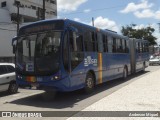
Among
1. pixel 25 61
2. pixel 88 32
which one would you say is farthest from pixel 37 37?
pixel 88 32

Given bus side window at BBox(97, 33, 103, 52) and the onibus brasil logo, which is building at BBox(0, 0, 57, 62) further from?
the onibus brasil logo

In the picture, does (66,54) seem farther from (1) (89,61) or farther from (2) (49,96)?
(2) (49,96)

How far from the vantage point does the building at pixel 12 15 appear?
4251 cm

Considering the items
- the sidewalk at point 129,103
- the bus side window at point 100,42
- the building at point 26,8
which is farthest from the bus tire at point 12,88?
the building at point 26,8

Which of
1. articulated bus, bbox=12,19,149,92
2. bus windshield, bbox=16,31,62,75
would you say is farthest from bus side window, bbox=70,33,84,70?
bus windshield, bbox=16,31,62,75

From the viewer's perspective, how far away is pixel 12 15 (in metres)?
59.0

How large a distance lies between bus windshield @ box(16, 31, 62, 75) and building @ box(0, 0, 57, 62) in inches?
1203

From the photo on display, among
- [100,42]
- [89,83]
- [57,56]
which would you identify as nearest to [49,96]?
[89,83]

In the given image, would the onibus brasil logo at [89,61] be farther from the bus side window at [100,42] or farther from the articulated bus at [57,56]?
the bus side window at [100,42]

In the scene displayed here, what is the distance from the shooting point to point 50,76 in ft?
34.2

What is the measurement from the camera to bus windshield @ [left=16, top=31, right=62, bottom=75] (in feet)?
34.3

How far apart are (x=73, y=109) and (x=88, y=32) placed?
4467 millimetres

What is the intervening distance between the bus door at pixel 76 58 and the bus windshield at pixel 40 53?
60cm

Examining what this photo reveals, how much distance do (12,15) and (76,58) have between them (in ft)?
166
